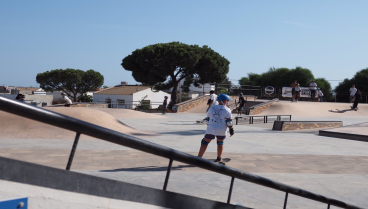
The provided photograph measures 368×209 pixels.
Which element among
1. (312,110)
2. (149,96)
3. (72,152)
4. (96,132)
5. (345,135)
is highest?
(96,132)

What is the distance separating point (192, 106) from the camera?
1234 inches

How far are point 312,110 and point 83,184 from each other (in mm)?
28716

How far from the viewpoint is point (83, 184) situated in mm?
1909

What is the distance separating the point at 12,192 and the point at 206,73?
38551 mm

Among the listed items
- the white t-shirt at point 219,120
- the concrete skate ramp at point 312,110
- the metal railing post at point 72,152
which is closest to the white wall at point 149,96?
the concrete skate ramp at point 312,110

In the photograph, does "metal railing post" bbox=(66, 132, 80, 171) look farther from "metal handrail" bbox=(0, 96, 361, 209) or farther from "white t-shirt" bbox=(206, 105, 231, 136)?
"white t-shirt" bbox=(206, 105, 231, 136)

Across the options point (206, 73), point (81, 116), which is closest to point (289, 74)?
point (206, 73)

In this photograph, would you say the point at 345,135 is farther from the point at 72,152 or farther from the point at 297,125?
the point at 72,152

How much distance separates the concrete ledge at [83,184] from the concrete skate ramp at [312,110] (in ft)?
85.1

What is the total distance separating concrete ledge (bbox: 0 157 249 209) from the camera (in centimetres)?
167

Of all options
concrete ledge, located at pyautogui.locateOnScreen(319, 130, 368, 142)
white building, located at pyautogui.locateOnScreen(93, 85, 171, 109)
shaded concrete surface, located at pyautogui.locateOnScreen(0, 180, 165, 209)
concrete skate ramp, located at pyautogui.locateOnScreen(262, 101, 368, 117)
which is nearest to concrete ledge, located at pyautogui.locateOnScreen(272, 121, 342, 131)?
concrete ledge, located at pyautogui.locateOnScreen(319, 130, 368, 142)

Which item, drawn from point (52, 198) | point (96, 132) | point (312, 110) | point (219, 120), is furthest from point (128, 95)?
point (52, 198)

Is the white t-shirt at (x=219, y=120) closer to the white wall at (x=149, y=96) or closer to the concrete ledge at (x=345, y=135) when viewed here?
the concrete ledge at (x=345, y=135)

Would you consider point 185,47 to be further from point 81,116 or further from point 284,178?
point 284,178
